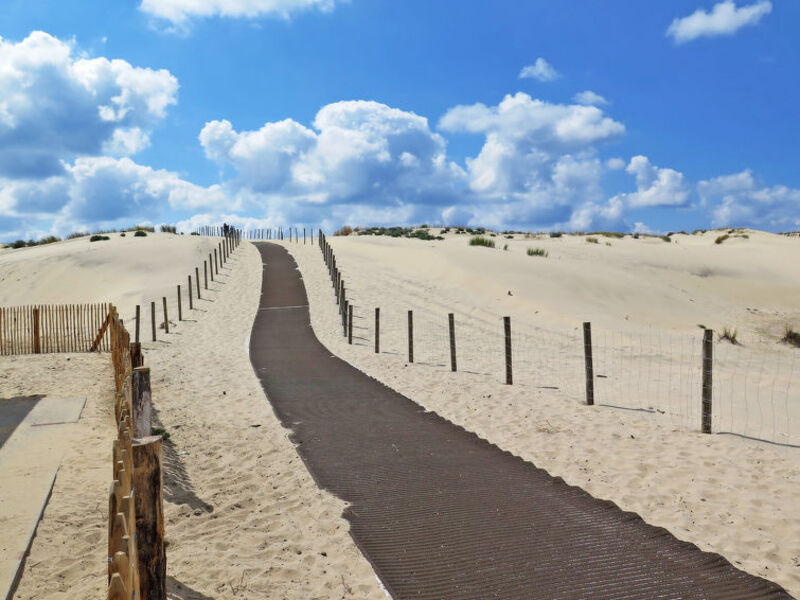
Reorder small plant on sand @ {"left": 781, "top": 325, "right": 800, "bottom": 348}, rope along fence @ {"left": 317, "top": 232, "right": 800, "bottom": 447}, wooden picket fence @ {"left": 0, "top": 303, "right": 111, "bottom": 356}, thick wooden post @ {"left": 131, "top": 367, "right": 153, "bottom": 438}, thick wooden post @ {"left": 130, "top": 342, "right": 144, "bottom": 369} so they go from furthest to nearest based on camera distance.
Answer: small plant on sand @ {"left": 781, "top": 325, "right": 800, "bottom": 348}, wooden picket fence @ {"left": 0, "top": 303, "right": 111, "bottom": 356}, rope along fence @ {"left": 317, "top": 232, "right": 800, "bottom": 447}, thick wooden post @ {"left": 130, "top": 342, "right": 144, "bottom": 369}, thick wooden post @ {"left": 131, "top": 367, "right": 153, "bottom": 438}

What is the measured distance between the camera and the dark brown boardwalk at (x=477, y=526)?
4844mm

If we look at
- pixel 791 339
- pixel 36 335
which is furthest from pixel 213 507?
pixel 791 339

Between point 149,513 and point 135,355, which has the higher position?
point 135,355

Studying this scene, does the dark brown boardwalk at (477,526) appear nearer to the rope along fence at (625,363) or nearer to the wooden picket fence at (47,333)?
the rope along fence at (625,363)

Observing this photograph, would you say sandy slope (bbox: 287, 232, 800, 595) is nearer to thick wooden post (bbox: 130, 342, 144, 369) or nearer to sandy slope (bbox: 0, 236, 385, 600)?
sandy slope (bbox: 0, 236, 385, 600)

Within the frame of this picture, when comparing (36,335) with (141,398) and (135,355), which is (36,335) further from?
(141,398)

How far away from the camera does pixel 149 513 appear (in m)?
4.04

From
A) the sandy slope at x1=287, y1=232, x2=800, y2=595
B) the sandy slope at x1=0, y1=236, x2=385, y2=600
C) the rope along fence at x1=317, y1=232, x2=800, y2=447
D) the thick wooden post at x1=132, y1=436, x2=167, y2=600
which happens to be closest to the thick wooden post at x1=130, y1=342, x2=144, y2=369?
the sandy slope at x1=0, y1=236, x2=385, y2=600

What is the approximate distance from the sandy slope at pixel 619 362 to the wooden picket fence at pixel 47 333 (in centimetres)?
→ 755

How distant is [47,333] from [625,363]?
18.4m

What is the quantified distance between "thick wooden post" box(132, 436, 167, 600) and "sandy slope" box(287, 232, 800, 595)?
4.68m

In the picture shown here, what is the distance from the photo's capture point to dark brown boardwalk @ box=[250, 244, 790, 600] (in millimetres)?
4844

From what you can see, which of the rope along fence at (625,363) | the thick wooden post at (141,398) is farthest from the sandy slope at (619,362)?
the thick wooden post at (141,398)

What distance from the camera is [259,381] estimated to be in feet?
44.6
